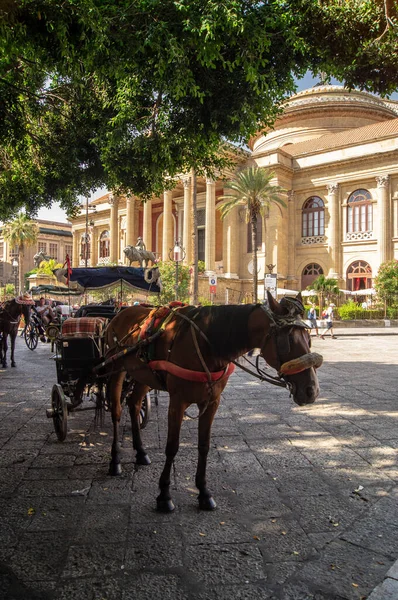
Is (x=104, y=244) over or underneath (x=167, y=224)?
underneath

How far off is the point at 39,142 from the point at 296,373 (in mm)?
8584

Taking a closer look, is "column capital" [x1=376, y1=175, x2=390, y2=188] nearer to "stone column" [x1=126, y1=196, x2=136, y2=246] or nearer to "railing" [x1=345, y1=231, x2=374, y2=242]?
"railing" [x1=345, y1=231, x2=374, y2=242]

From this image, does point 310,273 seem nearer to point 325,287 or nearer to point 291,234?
point 291,234

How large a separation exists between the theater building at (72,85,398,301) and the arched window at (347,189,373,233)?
9 cm

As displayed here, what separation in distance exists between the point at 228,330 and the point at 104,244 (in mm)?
57352

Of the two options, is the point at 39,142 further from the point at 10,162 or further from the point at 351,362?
the point at 351,362

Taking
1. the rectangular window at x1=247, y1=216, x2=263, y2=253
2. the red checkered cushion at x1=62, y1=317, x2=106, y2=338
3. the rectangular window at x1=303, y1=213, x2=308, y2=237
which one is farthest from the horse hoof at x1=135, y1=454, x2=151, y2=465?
the rectangular window at x1=303, y1=213, x2=308, y2=237

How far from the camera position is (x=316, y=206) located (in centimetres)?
4341

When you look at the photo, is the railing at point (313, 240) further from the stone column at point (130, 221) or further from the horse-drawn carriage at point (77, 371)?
the horse-drawn carriage at point (77, 371)

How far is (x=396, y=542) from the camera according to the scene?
9.89 ft

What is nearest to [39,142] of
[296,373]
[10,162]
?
[10,162]

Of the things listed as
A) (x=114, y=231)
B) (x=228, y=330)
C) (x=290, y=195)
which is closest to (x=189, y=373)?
(x=228, y=330)

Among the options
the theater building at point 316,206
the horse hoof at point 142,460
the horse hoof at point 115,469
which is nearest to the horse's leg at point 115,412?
the horse hoof at point 115,469

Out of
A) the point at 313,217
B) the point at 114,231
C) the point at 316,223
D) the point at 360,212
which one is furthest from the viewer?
the point at 114,231
